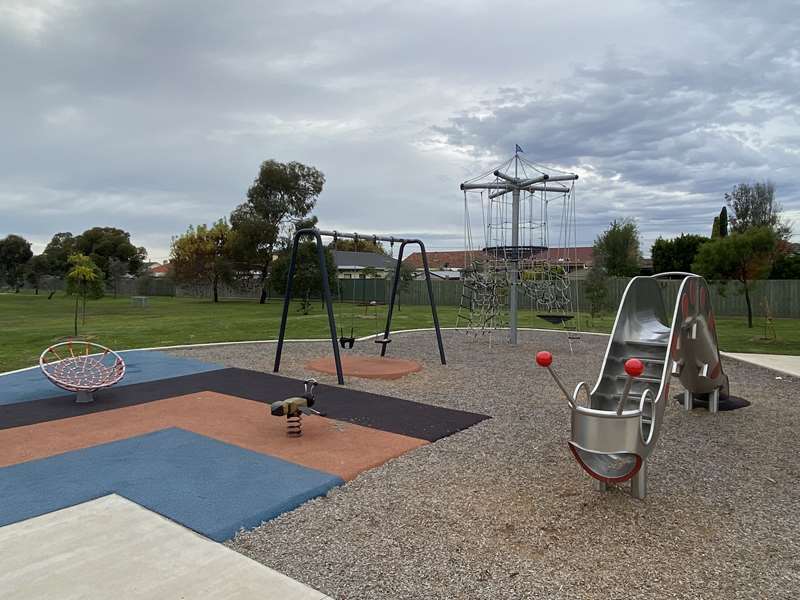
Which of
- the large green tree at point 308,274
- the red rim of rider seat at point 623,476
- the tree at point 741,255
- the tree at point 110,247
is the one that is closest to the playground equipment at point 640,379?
the red rim of rider seat at point 623,476

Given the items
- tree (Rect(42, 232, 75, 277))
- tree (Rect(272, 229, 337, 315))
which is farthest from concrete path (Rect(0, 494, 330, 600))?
tree (Rect(42, 232, 75, 277))

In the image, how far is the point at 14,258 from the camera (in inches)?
2832

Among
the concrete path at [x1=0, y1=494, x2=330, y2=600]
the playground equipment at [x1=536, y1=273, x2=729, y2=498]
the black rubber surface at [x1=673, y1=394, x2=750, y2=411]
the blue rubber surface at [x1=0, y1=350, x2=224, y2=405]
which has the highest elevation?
the playground equipment at [x1=536, y1=273, x2=729, y2=498]

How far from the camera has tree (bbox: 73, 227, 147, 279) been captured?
5991 centimetres

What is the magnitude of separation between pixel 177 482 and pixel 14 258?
83466 mm

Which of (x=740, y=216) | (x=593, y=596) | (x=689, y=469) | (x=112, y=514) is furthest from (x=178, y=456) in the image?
(x=740, y=216)

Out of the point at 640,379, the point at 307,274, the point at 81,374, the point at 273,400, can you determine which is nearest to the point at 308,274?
the point at 307,274

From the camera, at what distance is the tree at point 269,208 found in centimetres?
3534

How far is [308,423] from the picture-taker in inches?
241

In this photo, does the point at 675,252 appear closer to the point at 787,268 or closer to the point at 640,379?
the point at 787,268

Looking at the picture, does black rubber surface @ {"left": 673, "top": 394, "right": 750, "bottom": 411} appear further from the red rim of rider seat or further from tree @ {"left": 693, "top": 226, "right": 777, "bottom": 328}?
tree @ {"left": 693, "top": 226, "right": 777, "bottom": 328}

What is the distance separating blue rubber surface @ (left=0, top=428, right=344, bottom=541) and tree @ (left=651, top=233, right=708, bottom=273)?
32.9 m

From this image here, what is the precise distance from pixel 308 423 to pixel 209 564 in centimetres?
307

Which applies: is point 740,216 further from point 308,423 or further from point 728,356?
point 308,423
